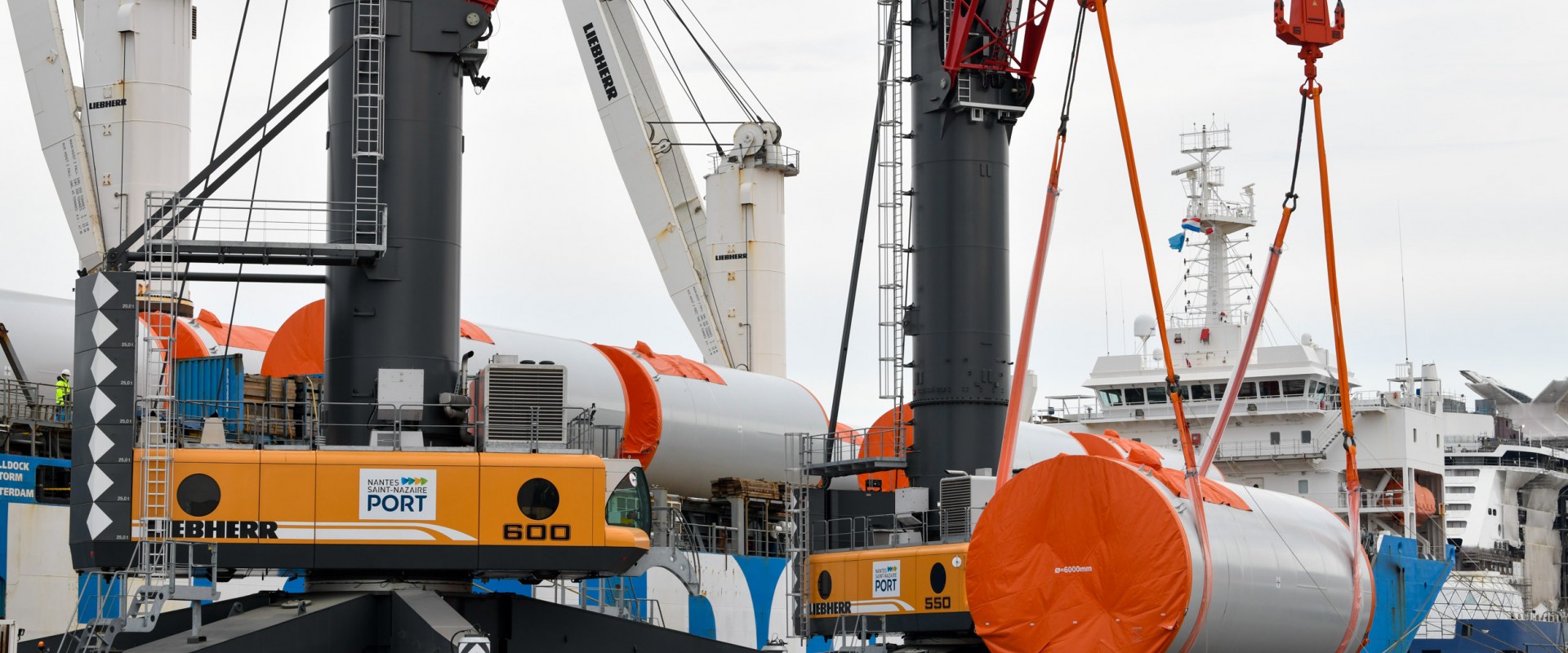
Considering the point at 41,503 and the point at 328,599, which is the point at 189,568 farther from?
the point at 41,503

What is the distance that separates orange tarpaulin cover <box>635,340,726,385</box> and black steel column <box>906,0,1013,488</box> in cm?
630

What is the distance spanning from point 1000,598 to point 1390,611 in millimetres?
26748

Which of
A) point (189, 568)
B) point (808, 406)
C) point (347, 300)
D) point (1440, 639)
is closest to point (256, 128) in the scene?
point (347, 300)

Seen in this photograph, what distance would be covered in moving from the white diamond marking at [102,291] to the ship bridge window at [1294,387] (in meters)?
40.8

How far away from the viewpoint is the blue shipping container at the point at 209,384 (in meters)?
28.1

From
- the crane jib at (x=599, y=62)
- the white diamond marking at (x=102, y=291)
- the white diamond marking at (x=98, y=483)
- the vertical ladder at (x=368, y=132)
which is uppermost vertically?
the crane jib at (x=599, y=62)

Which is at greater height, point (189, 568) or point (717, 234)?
point (717, 234)

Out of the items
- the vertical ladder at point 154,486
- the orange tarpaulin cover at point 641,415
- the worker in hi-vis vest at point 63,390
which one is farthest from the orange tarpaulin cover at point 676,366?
the vertical ladder at point 154,486

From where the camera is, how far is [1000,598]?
2364 centimetres

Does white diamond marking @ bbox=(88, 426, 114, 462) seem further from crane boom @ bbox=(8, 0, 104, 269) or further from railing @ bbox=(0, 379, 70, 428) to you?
crane boom @ bbox=(8, 0, 104, 269)

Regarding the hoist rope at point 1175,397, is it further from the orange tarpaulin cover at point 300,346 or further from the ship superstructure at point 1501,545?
the ship superstructure at point 1501,545

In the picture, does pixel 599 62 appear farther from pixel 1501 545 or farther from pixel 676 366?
pixel 1501 545

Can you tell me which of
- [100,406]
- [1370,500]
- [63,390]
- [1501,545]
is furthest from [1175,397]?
[1501,545]

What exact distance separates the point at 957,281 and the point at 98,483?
51.7ft
